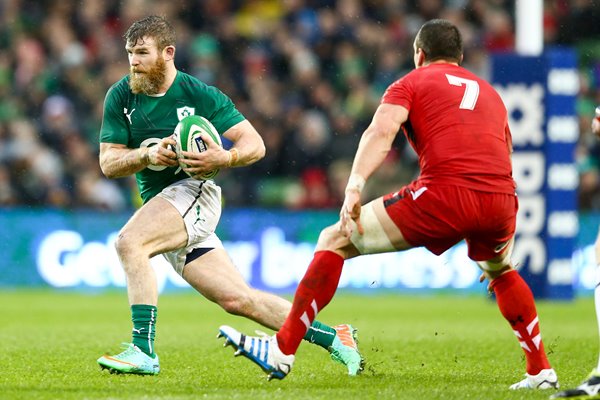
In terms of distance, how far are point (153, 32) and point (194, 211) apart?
1113mm

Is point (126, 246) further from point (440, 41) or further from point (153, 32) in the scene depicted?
point (440, 41)

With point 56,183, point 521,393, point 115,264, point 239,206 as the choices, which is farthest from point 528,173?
point 521,393

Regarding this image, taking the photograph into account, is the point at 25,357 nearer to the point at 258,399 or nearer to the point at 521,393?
the point at 258,399

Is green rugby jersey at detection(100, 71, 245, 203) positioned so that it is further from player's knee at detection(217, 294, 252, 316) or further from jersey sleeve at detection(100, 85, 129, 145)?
player's knee at detection(217, 294, 252, 316)

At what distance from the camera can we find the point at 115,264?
617 inches

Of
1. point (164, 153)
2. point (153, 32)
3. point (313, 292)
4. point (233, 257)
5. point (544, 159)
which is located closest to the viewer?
point (313, 292)

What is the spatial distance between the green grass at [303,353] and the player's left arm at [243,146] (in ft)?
4.17

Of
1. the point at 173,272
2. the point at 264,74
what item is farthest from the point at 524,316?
the point at 264,74

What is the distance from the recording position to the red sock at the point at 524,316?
636 centimetres

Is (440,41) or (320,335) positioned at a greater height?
(440,41)

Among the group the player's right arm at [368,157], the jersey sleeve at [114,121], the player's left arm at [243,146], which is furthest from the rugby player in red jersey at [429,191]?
the jersey sleeve at [114,121]

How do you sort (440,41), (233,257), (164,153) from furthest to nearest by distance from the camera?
(233,257) → (164,153) → (440,41)

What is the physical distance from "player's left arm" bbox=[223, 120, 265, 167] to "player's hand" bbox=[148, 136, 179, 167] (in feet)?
1.04

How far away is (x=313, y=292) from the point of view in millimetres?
6078
